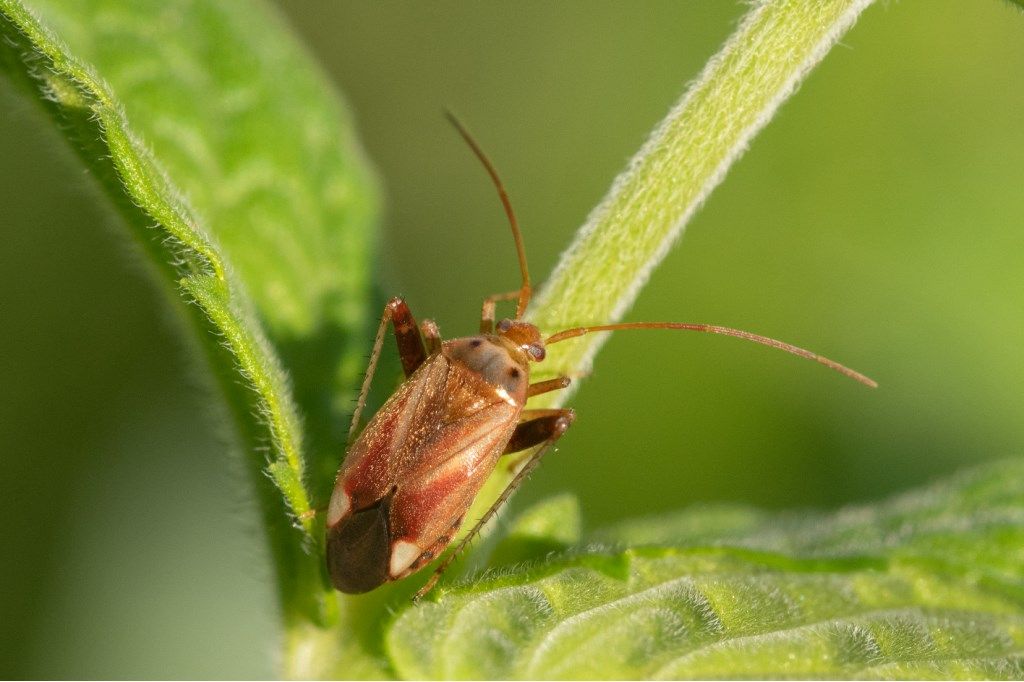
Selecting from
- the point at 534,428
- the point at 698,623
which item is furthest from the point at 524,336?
the point at 698,623

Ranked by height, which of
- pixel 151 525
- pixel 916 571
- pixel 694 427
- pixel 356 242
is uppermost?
pixel 356 242

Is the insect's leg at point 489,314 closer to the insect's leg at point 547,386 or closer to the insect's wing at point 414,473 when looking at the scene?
the insect's wing at point 414,473

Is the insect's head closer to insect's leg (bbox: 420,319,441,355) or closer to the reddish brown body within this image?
the reddish brown body

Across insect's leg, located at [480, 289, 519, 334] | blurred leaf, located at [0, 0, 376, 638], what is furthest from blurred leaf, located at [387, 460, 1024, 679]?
insect's leg, located at [480, 289, 519, 334]

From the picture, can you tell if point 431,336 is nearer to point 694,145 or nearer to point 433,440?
point 433,440

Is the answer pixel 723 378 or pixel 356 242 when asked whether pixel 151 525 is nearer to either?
pixel 356 242

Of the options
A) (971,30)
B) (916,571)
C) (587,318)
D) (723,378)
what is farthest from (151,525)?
(971,30)
